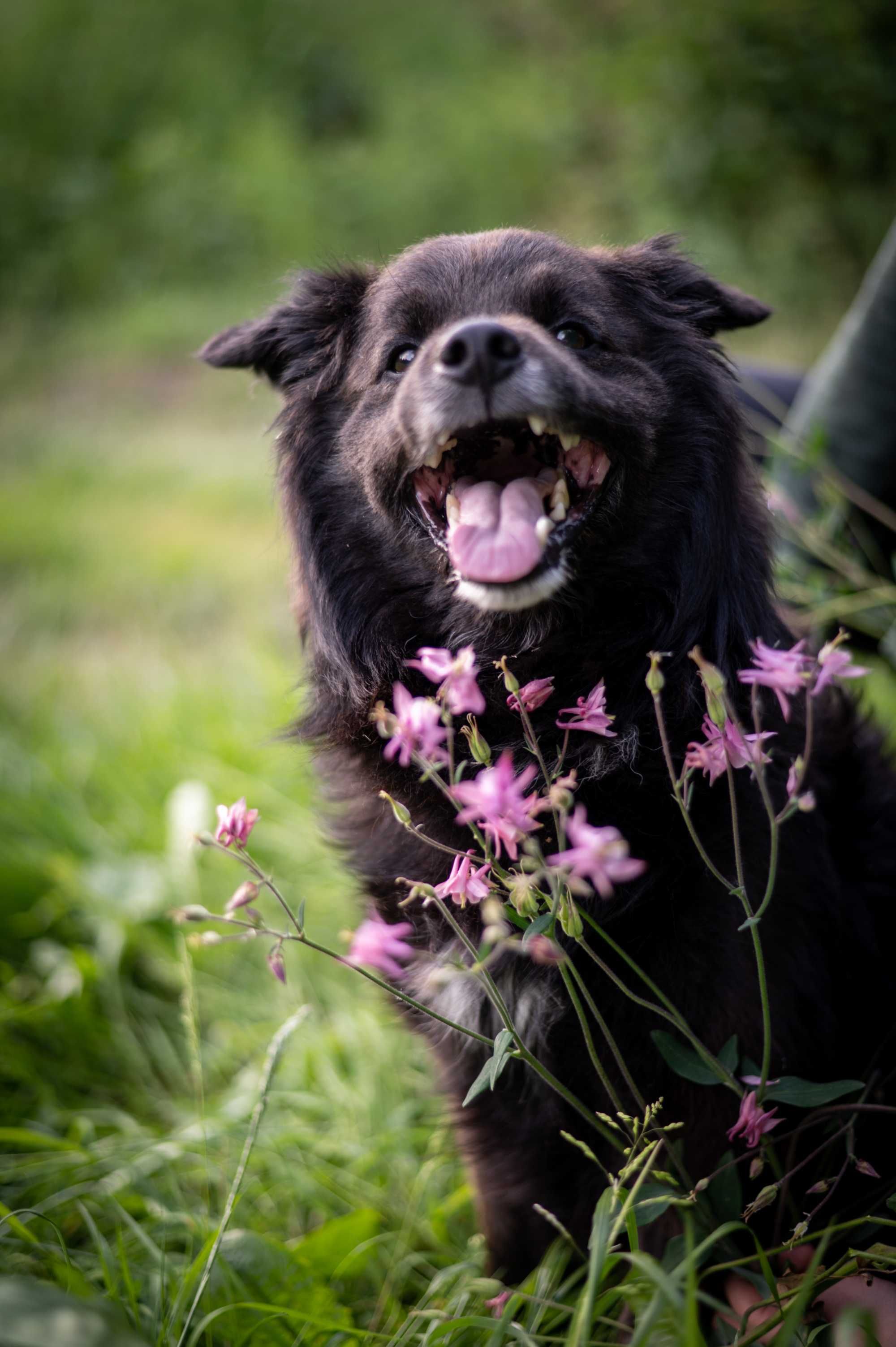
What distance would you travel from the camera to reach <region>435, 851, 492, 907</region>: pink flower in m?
1.21

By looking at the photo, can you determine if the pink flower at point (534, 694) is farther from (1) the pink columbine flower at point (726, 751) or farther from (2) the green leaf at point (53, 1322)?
(2) the green leaf at point (53, 1322)

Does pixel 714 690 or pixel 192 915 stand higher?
pixel 714 690

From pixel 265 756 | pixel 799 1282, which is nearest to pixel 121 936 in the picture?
Answer: pixel 265 756

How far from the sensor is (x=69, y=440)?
962cm

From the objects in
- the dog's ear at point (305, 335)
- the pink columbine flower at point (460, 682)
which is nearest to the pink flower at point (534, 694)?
the pink columbine flower at point (460, 682)

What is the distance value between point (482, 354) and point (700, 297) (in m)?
0.78

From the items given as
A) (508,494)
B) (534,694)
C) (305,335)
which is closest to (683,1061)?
(534,694)

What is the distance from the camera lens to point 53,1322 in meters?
0.90

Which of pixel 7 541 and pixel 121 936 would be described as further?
pixel 7 541

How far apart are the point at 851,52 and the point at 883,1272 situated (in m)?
7.02

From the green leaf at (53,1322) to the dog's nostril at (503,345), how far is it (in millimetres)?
1372

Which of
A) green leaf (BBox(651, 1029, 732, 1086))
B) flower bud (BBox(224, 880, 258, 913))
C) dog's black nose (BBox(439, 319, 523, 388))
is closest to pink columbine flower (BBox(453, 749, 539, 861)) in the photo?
flower bud (BBox(224, 880, 258, 913))

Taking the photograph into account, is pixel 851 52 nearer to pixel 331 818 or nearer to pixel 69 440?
pixel 331 818

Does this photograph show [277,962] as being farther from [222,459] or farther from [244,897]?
[222,459]
